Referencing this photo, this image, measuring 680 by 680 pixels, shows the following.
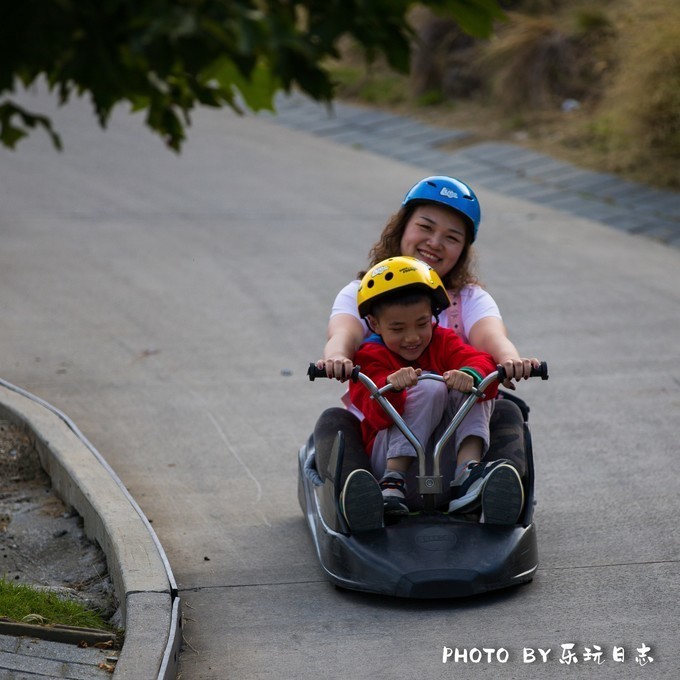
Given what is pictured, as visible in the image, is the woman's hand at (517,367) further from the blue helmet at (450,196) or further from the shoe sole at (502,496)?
the blue helmet at (450,196)

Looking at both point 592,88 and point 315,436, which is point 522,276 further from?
point 592,88

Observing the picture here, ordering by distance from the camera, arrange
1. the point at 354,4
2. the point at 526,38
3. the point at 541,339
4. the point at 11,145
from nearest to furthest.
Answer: the point at 354,4 → the point at 11,145 → the point at 541,339 → the point at 526,38

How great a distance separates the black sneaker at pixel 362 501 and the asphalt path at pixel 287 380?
1.00 feet

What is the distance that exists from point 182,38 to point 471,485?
2575 mm

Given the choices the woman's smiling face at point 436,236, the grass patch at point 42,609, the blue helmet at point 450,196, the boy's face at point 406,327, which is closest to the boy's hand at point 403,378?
the boy's face at point 406,327

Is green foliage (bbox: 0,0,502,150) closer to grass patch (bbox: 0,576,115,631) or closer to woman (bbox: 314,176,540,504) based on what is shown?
grass patch (bbox: 0,576,115,631)

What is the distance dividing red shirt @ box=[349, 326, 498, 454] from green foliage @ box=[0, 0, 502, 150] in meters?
2.11

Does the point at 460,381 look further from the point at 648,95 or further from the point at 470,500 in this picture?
the point at 648,95

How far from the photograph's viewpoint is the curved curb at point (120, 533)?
3916 millimetres

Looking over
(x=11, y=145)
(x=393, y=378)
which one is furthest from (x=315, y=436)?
(x=11, y=145)

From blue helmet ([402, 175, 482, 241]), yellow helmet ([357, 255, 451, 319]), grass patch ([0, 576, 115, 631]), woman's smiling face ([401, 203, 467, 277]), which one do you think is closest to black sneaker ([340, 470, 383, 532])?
yellow helmet ([357, 255, 451, 319])

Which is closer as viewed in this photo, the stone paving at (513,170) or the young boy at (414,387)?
the young boy at (414,387)

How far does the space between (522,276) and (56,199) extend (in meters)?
4.85

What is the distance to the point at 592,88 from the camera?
1544 cm
